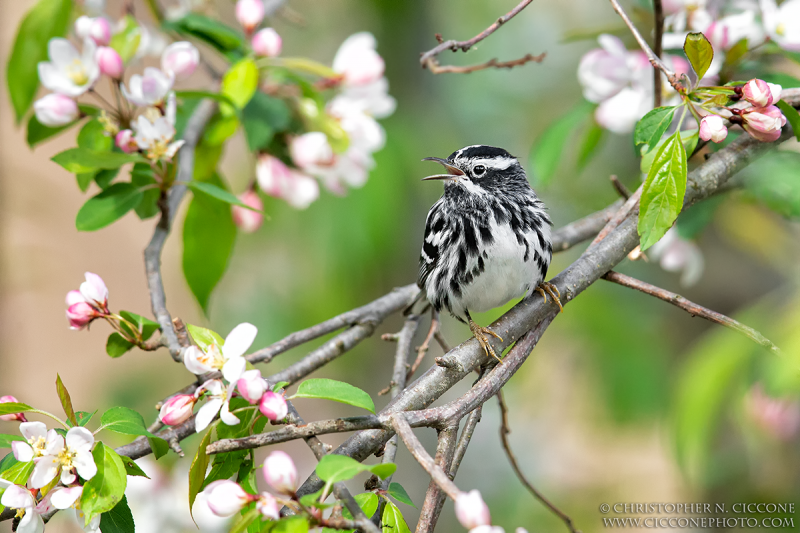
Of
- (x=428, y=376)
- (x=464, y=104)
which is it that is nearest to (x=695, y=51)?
(x=428, y=376)

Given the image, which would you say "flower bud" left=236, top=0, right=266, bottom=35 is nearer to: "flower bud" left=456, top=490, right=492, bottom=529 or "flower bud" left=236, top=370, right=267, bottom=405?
"flower bud" left=236, top=370, right=267, bottom=405

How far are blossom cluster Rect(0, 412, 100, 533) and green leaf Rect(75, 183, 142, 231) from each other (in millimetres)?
775

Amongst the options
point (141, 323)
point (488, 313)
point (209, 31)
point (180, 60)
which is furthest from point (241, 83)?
point (488, 313)

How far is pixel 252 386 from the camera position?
1279 millimetres

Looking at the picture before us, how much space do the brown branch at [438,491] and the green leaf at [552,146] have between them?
129 cm

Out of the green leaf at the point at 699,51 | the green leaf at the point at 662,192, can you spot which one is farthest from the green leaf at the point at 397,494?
the green leaf at the point at 699,51

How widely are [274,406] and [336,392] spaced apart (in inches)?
5.2

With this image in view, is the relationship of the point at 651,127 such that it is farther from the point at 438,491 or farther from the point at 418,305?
the point at 418,305

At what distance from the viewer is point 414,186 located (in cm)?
393

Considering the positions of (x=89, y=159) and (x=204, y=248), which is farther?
(x=204, y=248)

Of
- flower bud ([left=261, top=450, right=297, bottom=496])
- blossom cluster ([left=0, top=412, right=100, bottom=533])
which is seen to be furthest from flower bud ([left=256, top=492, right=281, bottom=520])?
blossom cluster ([left=0, top=412, right=100, bottom=533])

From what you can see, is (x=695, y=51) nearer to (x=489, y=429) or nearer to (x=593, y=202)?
(x=593, y=202)

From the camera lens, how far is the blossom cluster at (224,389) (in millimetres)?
1281

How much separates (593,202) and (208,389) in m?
3.06
